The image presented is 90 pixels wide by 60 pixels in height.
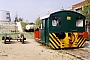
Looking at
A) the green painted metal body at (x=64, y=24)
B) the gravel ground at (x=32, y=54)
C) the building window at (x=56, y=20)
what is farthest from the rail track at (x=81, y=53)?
the building window at (x=56, y=20)

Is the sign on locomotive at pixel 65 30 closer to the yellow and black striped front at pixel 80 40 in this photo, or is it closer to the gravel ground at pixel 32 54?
the yellow and black striped front at pixel 80 40

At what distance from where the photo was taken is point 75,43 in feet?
40.4

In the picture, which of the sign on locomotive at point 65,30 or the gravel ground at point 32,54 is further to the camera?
the sign on locomotive at point 65,30

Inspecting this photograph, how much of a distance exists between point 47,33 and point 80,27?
2229mm

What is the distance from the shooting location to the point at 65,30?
1212cm

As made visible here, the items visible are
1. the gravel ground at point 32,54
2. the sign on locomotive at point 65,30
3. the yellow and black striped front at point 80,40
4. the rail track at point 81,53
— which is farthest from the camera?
the yellow and black striped front at point 80,40

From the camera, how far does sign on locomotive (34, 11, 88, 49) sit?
468 inches

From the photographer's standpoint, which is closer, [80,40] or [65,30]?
[65,30]

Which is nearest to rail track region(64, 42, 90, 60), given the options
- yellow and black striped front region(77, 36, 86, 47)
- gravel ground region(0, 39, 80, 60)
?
gravel ground region(0, 39, 80, 60)

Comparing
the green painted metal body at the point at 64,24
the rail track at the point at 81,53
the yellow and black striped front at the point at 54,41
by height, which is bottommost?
the rail track at the point at 81,53

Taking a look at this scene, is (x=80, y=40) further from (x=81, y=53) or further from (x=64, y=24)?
(x=81, y=53)

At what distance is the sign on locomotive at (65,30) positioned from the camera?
11.9 metres

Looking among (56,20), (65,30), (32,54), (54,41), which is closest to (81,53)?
(54,41)

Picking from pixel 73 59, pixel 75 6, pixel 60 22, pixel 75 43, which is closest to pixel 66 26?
pixel 60 22
